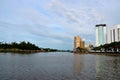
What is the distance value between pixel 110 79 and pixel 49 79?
27.1 feet

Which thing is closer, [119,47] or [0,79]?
[0,79]

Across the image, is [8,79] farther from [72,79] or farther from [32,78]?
[72,79]

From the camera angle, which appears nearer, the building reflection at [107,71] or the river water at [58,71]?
the river water at [58,71]

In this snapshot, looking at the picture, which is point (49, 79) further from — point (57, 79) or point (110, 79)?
point (110, 79)

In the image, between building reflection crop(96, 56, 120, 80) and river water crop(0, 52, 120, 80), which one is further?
building reflection crop(96, 56, 120, 80)

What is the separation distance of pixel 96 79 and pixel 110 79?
74.9 inches

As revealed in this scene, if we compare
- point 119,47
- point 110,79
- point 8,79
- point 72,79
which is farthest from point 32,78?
point 119,47

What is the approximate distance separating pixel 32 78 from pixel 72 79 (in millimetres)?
5437

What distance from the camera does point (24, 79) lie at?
2738cm

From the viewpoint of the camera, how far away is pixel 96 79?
2833 cm

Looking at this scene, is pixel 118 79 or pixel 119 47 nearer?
pixel 118 79

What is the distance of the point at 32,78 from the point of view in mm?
28453

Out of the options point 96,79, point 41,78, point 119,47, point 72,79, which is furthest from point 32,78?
point 119,47

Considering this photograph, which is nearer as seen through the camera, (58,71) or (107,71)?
(58,71)
